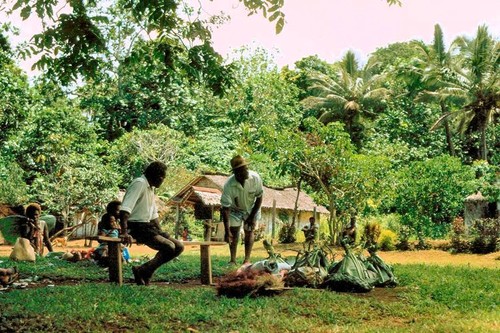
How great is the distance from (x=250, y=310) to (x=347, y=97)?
42819 mm

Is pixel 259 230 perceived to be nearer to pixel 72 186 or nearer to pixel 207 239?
pixel 72 186

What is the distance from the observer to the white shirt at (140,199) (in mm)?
8156

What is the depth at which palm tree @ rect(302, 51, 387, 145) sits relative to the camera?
47.1m

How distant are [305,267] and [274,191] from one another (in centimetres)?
2573

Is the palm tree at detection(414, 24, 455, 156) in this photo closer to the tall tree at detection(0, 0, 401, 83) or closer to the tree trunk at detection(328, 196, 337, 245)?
the tree trunk at detection(328, 196, 337, 245)

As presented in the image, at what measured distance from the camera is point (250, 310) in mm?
6598

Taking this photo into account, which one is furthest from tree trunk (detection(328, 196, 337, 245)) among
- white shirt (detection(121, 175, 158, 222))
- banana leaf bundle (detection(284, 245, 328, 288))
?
white shirt (detection(121, 175, 158, 222))

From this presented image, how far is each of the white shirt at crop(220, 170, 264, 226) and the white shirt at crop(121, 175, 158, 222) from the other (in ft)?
8.52

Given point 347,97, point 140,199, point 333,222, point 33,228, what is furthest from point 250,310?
point 347,97

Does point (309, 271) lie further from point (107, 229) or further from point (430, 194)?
point (430, 194)

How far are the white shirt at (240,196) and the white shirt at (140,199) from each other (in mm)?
2598

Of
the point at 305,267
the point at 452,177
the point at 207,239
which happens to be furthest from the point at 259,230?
the point at 305,267

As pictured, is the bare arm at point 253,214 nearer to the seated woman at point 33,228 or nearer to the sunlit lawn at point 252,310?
the sunlit lawn at point 252,310

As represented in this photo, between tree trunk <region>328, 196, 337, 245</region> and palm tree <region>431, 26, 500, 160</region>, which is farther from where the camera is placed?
palm tree <region>431, 26, 500, 160</region>
